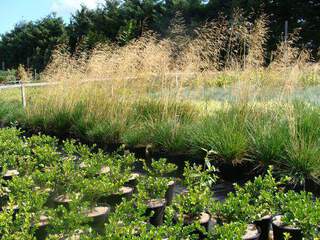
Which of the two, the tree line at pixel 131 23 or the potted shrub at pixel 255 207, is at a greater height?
the tree line at pixel 131 23

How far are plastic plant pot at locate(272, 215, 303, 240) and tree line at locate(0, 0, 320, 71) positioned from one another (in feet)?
31.4

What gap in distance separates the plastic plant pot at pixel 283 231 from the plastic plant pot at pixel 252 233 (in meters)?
0.10

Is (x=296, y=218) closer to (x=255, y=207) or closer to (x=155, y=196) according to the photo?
(x=255, y=207)

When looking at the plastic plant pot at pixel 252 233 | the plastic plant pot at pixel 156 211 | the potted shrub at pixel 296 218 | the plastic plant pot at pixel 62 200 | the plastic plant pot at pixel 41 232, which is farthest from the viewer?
the plastic plant pot at pixel 62 200

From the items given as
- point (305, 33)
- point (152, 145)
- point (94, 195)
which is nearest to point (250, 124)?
point (152, 145)

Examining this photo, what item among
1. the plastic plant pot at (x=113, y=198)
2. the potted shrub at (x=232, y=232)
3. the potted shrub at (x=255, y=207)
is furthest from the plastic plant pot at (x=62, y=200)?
the potted shrub at (x=232, y=232)

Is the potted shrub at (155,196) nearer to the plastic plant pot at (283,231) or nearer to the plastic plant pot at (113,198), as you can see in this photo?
the plastic plant pot at (113,198)

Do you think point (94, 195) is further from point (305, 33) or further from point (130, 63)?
point (305, 33)

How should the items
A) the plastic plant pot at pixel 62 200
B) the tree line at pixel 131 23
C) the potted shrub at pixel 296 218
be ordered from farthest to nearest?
the tree line at pixel 131 23
the plastic plant pot at pixel 62 200
the potted shrub at pixel 296 218

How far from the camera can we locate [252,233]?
2357 mm

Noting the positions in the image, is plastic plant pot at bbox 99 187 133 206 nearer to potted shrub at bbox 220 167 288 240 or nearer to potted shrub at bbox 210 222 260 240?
potted shrub at bbox 220 167 288 240

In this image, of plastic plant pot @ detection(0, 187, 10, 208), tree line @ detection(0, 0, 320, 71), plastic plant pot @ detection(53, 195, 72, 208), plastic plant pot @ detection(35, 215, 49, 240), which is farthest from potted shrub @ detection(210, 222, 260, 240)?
tree line @ detection(0, 0, 320, 71)

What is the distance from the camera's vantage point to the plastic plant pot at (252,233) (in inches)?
90.5

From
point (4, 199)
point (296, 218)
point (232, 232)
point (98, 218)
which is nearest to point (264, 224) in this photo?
point (296, 218)
